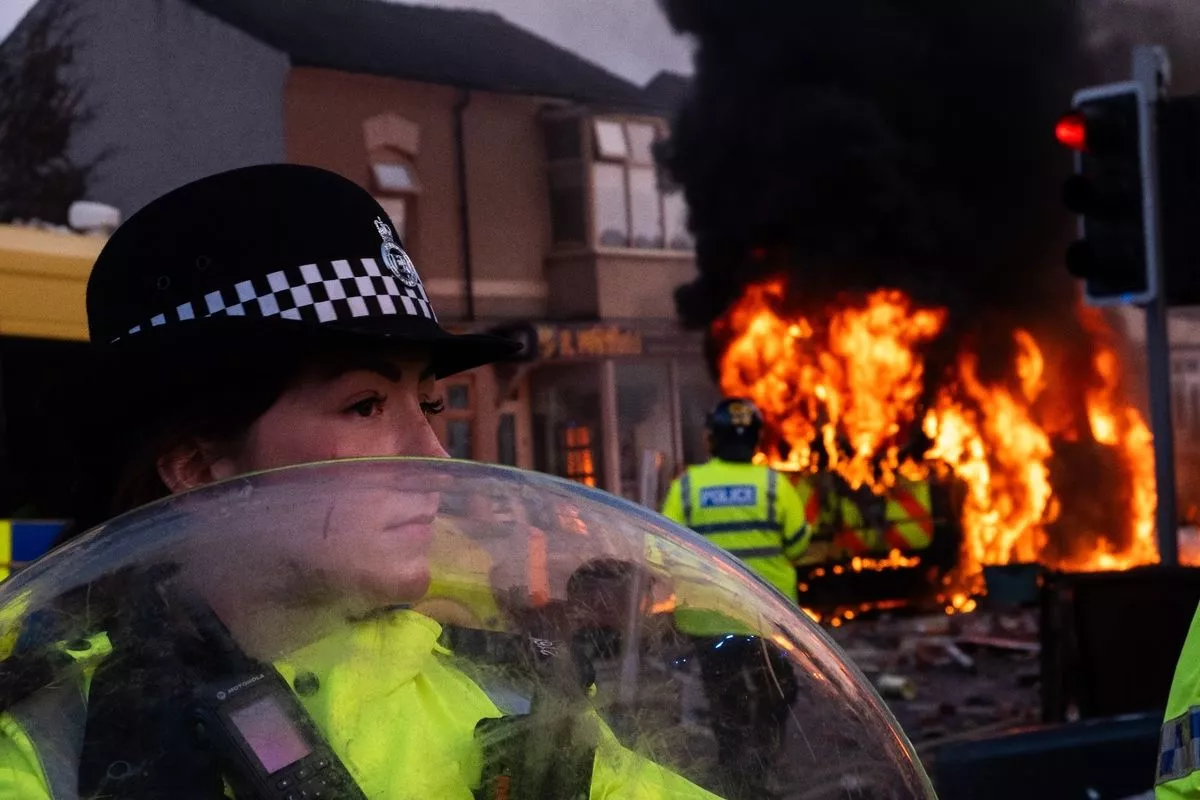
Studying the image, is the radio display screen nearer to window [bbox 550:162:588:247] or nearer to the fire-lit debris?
the fire-lit debris

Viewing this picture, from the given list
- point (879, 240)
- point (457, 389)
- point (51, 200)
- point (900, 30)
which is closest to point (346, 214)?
point (51, 200)

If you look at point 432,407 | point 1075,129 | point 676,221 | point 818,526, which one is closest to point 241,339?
point 432,407

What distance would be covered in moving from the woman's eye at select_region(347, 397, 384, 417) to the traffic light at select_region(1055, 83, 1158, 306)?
17.0 ft

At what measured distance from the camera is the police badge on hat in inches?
63.1

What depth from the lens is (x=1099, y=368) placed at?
21.2m

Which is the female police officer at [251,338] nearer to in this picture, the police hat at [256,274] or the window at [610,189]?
the police hat at [256,274]

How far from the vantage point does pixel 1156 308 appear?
609 centimetres

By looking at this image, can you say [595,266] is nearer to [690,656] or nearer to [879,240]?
[879,240]

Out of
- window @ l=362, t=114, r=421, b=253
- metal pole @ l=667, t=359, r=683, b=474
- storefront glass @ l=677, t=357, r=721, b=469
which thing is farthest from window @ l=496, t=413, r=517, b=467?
storefront glass @ l=677, t=357, r=721, b=469

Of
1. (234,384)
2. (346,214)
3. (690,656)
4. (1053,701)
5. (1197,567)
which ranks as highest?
(346,214)

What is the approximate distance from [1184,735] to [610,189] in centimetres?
1644

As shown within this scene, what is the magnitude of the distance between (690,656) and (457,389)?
14.7 meters

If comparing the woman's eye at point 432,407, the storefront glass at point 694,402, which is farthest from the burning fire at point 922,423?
the woman's eye at point 432,407

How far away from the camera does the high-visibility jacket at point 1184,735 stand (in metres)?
1.91
